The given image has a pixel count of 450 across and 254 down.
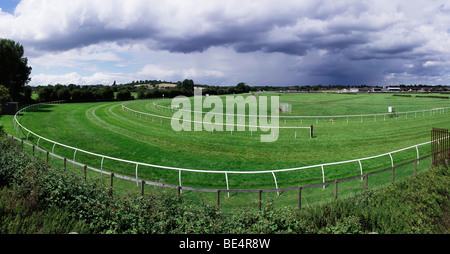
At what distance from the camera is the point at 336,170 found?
14656 millimetres

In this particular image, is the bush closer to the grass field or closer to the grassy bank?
the grass field

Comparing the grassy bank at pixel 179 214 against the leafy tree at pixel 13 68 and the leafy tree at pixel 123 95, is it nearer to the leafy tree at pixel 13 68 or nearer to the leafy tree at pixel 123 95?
the leafy tree at pixel 13 68

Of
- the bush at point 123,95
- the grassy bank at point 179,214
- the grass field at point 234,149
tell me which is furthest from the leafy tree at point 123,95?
the grassy bank at point 179,214

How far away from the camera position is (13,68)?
51.0 metres

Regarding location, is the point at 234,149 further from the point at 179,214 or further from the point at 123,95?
the point at 123,95

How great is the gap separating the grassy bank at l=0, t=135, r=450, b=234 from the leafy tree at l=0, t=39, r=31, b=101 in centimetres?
5117

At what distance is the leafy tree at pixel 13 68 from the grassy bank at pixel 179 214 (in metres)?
51.2

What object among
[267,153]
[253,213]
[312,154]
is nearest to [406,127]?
[312,154]

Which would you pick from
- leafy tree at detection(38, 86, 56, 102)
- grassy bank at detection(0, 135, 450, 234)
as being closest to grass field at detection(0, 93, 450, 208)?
grassy bank at detection(0, 135, 450, 234)

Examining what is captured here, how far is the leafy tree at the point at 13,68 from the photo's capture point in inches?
1917

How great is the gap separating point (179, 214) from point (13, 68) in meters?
57.8

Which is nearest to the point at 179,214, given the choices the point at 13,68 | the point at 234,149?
the point at 234,149
